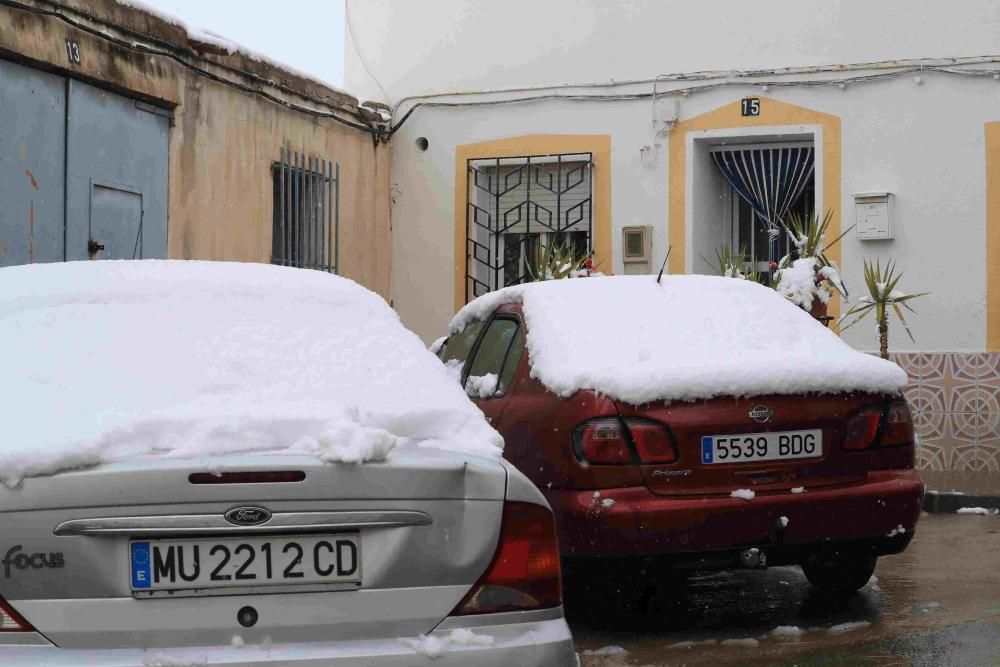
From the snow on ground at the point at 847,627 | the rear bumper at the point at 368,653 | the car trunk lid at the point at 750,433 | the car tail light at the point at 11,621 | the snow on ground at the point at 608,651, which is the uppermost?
the car trunk lid at the point at 750,433

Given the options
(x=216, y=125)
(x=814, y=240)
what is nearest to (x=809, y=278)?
(x=814, y=240)

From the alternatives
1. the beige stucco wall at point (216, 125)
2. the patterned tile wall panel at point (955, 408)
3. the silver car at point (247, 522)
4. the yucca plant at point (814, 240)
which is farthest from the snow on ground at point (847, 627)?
the beige stucco wall at point (216, 125)

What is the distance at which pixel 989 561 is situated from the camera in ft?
22.9

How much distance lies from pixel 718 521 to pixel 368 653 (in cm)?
251

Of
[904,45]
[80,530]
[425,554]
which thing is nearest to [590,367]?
[425,554]

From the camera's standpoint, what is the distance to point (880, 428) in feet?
17.9

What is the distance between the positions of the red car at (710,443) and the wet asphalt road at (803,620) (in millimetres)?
299

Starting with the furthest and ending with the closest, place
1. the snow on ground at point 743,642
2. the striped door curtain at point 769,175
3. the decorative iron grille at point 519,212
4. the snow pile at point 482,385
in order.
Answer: the decorative iron grille at point 519,212, the striped door curtain at point 769,175, the snow pile at point 482,385, the snow on ground at point 743,642

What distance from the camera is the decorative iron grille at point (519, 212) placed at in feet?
44.3

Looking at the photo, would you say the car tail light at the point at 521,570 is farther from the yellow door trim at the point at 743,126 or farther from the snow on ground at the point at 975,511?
the yellow door trim at the point at 743,126

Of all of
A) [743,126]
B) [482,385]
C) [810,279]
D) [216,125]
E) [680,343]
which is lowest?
[482,385]

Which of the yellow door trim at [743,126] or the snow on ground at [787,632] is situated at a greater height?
the yellow door trim at [743,126]

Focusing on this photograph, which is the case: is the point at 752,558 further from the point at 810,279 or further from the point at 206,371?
the point at 810,279

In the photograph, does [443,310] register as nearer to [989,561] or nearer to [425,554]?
[989,561]
